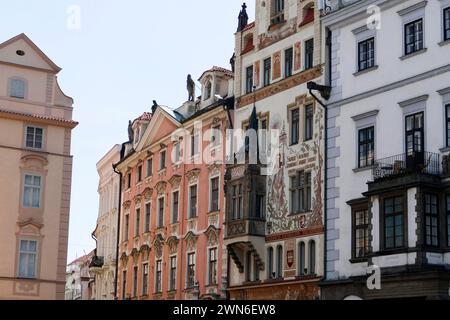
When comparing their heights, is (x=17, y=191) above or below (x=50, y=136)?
below

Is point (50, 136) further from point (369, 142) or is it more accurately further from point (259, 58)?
point (369, 142)

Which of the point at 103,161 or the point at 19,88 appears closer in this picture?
the point at 19,88

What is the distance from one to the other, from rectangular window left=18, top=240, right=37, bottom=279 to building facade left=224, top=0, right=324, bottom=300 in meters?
9.69

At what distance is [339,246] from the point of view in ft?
113

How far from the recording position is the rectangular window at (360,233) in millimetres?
32969

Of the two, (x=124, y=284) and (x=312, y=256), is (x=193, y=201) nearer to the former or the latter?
(x=124, y=284)

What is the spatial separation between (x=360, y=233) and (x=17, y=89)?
20434 millimetres

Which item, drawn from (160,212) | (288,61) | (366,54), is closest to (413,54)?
(366,54)

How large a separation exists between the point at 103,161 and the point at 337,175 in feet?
112

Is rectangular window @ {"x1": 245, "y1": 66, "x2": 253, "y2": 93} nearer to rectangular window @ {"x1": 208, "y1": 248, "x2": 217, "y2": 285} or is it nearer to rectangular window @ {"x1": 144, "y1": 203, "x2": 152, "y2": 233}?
rectangular window @ {"x1": 208, "y1": 248, "x2": 217, "y2": 285}

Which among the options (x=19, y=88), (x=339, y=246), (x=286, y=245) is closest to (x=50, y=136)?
(x=19, y=88)

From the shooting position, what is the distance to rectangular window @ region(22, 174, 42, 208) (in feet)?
144

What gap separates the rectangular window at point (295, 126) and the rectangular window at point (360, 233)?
613cm
